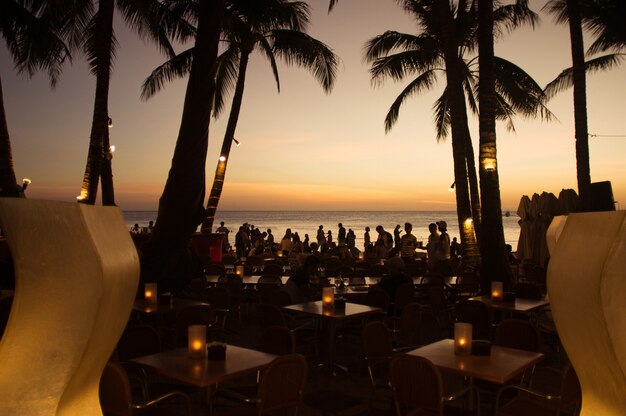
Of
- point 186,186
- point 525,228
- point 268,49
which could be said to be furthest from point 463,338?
point 268,49

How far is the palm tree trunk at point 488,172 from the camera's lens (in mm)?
8594

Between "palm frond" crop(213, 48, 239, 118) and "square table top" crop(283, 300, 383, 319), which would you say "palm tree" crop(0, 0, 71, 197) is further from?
"square table top" crop(283, 300, 383, 319)

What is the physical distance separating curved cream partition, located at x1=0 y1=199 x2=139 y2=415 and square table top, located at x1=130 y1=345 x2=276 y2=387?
2.24 meters

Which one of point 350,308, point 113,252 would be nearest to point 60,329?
point 113,252

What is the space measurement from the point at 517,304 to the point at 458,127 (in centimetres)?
554

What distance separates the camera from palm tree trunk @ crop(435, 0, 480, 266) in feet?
36.2

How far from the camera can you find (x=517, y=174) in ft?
118

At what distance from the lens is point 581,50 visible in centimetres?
1223

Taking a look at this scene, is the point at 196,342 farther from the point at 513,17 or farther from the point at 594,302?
the point at 513,17

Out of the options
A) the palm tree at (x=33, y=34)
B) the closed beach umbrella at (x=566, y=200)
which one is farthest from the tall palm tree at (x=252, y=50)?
the closed beach umbrella at (x=566, y=200)

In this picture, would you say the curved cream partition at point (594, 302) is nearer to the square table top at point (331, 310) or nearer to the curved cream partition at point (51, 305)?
the curved cream partition at point (51, 305)

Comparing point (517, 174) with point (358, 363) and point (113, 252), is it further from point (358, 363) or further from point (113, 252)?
point (113, 252)

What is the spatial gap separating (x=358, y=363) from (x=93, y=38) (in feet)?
32.6

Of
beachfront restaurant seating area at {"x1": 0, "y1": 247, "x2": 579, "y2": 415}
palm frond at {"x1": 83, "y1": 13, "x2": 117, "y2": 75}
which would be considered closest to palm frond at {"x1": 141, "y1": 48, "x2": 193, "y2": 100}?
palm frond at {"x1": 83, "y1": 13, "x2": 117, "y2": 75}
